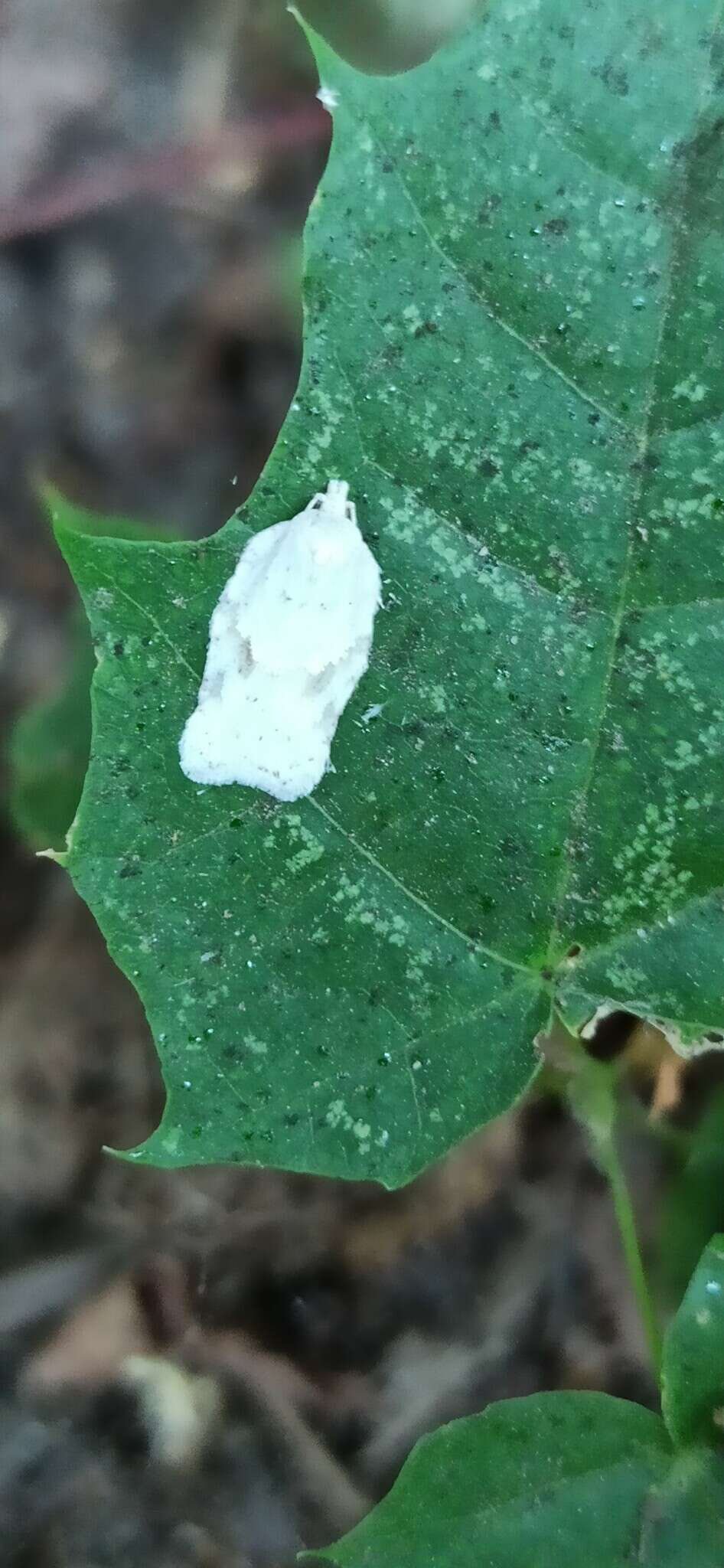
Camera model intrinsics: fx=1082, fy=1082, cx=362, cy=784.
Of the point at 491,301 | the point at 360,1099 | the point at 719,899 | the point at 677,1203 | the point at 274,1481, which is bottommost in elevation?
the point at 274,1481

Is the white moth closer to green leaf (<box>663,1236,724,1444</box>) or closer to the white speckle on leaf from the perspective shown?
the white speckle on leaf

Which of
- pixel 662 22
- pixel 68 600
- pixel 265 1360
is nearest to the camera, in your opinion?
pixel 662 22

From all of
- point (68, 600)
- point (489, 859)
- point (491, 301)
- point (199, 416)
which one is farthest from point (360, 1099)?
point (199, 416)

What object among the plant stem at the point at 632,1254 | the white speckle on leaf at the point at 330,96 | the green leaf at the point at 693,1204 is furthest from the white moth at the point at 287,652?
the green leaf at the point at 693,1204

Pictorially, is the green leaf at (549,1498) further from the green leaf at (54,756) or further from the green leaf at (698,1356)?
the green leaf at (54,756)

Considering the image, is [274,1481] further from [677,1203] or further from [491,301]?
[491,301]

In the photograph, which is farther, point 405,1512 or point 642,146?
point 405,1512

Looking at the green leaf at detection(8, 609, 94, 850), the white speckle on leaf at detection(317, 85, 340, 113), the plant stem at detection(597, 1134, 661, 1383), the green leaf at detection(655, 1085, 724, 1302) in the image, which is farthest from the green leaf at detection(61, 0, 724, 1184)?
the green leaf at detection(8, 609, 94, 850)
